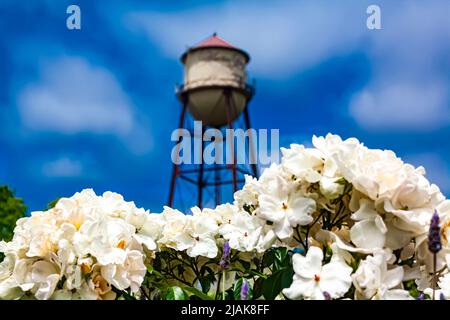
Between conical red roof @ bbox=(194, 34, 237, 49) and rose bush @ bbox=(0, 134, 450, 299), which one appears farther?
conical red roof @ bbox=(194, 34, 237, 49)

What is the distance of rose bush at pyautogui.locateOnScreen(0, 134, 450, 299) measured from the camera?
1960mm

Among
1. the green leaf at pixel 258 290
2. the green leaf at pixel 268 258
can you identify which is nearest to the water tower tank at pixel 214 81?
the green leaf at pixel 268 258

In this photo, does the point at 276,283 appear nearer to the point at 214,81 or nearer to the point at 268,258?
the point at 268,258

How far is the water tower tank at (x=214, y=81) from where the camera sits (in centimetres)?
2372

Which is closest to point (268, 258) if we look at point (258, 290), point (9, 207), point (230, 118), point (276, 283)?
point (258, 290)

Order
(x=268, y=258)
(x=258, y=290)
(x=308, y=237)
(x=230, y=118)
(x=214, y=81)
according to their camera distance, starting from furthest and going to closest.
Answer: (x=230, y=118)
(x=214, y=81)
(x=268, y=258)
(x=258, y=290)
(x=308, y=237)

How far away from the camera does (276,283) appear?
7.70 ft

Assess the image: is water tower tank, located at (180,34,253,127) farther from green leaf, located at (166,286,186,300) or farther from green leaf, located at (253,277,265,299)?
green leaf, located at (166,286,186,300)

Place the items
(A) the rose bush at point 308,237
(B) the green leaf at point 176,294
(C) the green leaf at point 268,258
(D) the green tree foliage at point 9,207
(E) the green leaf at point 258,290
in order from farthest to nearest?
(D) the green tree foliage at point 9,207, (C) the green leaf at point 268,258, (E) the green leaf at point 258,290, (B) the green leaf at point 176,294, (A) the rose bush at point 308,237

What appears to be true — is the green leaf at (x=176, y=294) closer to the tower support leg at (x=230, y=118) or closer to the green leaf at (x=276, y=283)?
the green leaf at (x=276, y=283)

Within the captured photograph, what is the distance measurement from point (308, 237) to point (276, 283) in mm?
177

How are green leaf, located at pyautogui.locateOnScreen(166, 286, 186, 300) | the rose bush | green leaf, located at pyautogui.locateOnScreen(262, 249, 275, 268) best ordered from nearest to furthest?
the rose bush < green leaf, located at pyautogui.locateOnScreen(166, 286, 186, 300) < green leaf, located at pyautogui.locateOnScreen(262, 249, 275, 268)

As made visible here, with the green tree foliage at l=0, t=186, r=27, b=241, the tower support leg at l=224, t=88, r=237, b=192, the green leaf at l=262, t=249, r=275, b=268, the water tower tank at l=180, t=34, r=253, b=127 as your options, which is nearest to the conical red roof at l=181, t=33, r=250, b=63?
the water tower tank at l=180, t=34, r=253, b=127

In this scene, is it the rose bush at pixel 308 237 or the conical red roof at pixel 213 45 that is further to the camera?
the conical red roof at pixel 213 45
